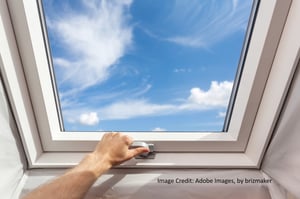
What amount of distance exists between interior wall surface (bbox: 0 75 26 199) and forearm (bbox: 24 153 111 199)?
0.34ft

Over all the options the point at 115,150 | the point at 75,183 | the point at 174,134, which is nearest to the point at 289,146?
the point at 174,134

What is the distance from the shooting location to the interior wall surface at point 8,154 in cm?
78

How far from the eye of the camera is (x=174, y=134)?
3.30ft

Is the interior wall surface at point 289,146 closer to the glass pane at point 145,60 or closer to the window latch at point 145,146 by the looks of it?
the glass pane at point 145,60

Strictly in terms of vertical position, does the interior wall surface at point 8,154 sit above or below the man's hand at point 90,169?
above

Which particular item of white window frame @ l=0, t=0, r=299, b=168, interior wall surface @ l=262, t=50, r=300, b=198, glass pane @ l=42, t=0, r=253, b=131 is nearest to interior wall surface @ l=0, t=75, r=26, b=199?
white window frame @ l=0, t=0, r=299, b=168

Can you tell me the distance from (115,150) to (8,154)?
1.03ft

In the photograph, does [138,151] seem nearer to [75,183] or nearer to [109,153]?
[109,153]

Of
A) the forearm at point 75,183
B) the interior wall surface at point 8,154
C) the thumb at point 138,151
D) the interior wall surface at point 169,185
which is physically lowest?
the interior wall surface at point 169,185

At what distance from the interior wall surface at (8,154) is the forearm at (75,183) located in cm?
10

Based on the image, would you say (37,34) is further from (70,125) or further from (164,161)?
(164,161)

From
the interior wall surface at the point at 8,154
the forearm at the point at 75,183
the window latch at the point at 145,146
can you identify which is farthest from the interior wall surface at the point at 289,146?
the interior wall surface at the point at 8,154

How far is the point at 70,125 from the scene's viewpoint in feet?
3.35

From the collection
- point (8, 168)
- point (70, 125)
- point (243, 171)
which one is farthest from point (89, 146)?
point (243, 171)
